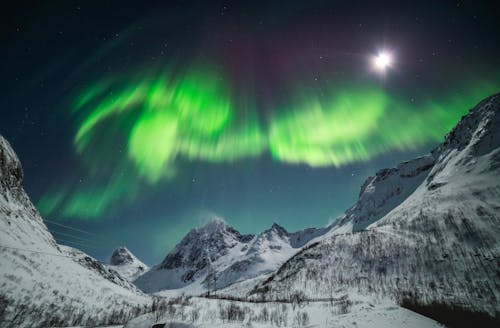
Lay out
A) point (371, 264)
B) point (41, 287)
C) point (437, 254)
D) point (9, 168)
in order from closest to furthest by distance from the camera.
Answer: point (41, 287), point (437, 254), point (9, 168), point (371, 264)

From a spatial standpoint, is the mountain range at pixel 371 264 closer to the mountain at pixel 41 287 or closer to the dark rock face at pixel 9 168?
the mountain at pixel 41 287

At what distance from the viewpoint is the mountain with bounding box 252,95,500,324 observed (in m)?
43.0

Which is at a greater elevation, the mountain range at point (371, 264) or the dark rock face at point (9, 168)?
the dark rock face at point (9, 168)

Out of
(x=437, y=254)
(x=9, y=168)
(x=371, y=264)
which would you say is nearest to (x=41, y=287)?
(x=9, y=168)

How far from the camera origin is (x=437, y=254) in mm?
56625

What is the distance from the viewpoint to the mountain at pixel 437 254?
42969 mm

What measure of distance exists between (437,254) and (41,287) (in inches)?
2861

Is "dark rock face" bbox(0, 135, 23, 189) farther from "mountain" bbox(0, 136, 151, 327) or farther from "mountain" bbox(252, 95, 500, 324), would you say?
"mountain" bbox(252, 95, 500, 324)

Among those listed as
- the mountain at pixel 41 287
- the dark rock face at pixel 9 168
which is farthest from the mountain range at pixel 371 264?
the dark rock face at pixel 9 168

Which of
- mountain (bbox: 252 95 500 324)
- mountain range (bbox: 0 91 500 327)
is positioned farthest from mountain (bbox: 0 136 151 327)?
mountain (bbox: 252 95 500 324)

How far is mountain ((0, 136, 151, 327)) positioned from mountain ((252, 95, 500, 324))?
37.7 m

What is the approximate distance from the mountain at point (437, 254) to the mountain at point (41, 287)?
3766 centimetres

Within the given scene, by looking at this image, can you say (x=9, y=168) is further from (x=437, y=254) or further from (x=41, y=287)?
(x=437, y=254)

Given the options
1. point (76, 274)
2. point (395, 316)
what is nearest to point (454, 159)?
point (395, 316)
